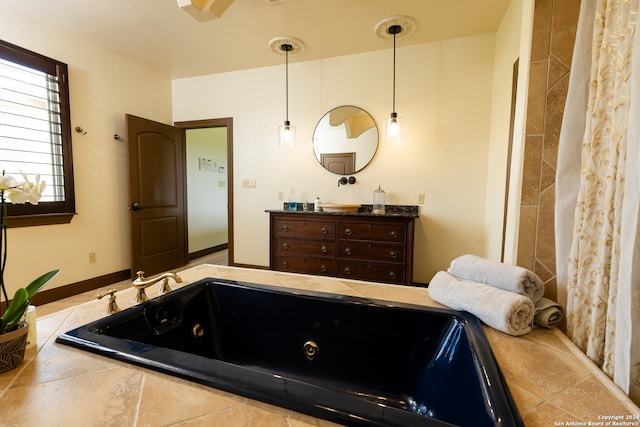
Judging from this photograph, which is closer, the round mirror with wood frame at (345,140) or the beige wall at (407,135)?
the beige wall at (407,135)

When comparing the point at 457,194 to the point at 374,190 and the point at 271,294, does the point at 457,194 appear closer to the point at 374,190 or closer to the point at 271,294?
the point at 374,190

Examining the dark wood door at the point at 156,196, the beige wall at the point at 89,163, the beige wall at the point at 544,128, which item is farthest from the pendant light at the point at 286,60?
the beige wall at the point at 544,128

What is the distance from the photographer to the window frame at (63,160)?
231 cm

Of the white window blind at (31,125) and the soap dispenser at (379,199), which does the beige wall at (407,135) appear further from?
the white window blind at (31,125)

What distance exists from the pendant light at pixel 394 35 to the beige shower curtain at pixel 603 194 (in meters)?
1.89

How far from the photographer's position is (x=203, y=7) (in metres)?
1.49

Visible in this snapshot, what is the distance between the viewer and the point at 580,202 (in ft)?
2.77

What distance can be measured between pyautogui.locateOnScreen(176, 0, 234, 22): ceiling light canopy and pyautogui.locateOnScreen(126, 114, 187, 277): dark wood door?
2.10 meters

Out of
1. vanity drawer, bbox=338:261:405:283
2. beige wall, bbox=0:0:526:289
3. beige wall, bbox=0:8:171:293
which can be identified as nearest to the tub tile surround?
vanity drawer, bbox=338:261:405:283

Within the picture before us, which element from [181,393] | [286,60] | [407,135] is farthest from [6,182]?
[286,60]

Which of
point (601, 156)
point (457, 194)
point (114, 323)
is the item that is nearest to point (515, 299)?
point (601, 156)

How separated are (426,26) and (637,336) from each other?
277cm

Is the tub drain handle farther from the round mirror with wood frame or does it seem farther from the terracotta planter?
the round mirror with wood frame

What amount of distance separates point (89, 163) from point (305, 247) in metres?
2.43
